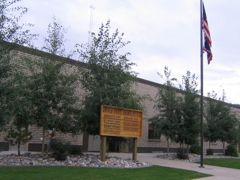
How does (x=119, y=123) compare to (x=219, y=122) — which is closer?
(x=119, y=123)

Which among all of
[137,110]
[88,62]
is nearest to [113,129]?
[137,110]

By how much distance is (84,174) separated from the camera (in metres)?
17.2

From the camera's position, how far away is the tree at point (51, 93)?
21.4 m

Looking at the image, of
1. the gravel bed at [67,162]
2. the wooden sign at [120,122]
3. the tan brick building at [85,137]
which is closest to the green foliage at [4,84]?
the tan brick building at [85,137]

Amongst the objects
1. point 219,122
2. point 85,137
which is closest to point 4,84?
point 85,137

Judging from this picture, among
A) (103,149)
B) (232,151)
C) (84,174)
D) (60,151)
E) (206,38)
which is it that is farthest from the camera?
(232,151)

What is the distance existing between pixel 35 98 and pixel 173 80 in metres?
13.1

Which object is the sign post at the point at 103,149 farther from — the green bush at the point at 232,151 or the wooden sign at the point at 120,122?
the green bush at the point at 232,151

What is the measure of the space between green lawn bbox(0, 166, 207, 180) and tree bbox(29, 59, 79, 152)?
11.8 ft

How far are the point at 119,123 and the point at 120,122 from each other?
0.26ft

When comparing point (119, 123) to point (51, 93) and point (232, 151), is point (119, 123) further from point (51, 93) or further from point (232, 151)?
point (232, 151)

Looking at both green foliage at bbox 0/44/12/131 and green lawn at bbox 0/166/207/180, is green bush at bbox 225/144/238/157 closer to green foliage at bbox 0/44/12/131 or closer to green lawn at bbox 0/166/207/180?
green lawn at bbox 0/166/207/180

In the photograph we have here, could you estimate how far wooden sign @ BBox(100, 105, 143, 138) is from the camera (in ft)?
74.0

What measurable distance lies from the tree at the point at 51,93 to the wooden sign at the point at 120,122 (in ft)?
5.18
